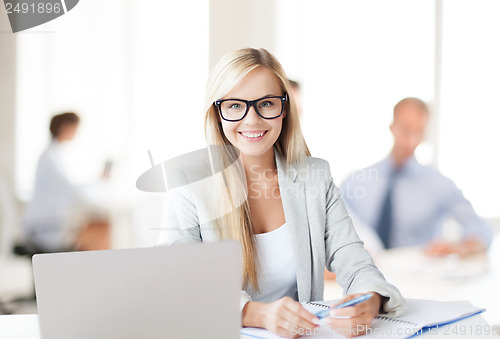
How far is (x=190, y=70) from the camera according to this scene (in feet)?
9.37

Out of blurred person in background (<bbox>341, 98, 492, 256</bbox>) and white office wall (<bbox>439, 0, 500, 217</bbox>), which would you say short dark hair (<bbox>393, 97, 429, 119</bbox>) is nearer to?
white office wall (<bbox>439, 0, 500, 217</bbox>)

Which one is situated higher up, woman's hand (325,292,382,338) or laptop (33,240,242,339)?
laptop (33,240,242,339)

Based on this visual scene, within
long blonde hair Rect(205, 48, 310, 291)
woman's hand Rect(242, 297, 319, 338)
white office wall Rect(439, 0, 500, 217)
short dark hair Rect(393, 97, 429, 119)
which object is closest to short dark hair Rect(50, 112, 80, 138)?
long blonde hair Rect(205, 48, 310, 291)

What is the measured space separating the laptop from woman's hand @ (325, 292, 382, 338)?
1.02 ft

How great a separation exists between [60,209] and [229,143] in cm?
205

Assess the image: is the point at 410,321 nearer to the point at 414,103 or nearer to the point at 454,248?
the point at 454,248

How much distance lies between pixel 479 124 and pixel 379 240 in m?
1.27

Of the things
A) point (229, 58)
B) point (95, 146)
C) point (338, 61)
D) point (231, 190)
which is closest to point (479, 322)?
point (231, 190)

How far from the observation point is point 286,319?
1058mm

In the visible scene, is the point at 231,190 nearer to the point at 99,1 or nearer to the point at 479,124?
the point at 99,1

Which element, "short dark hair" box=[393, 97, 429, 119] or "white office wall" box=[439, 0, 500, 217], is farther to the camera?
"white office wall" box=[439, 0, 500, 217]

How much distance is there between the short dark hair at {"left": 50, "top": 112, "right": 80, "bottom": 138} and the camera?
3.37 meters

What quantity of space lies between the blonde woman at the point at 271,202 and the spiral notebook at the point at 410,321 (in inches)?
8.0

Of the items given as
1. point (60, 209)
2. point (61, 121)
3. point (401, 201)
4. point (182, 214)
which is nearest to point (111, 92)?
point (61, 121)
